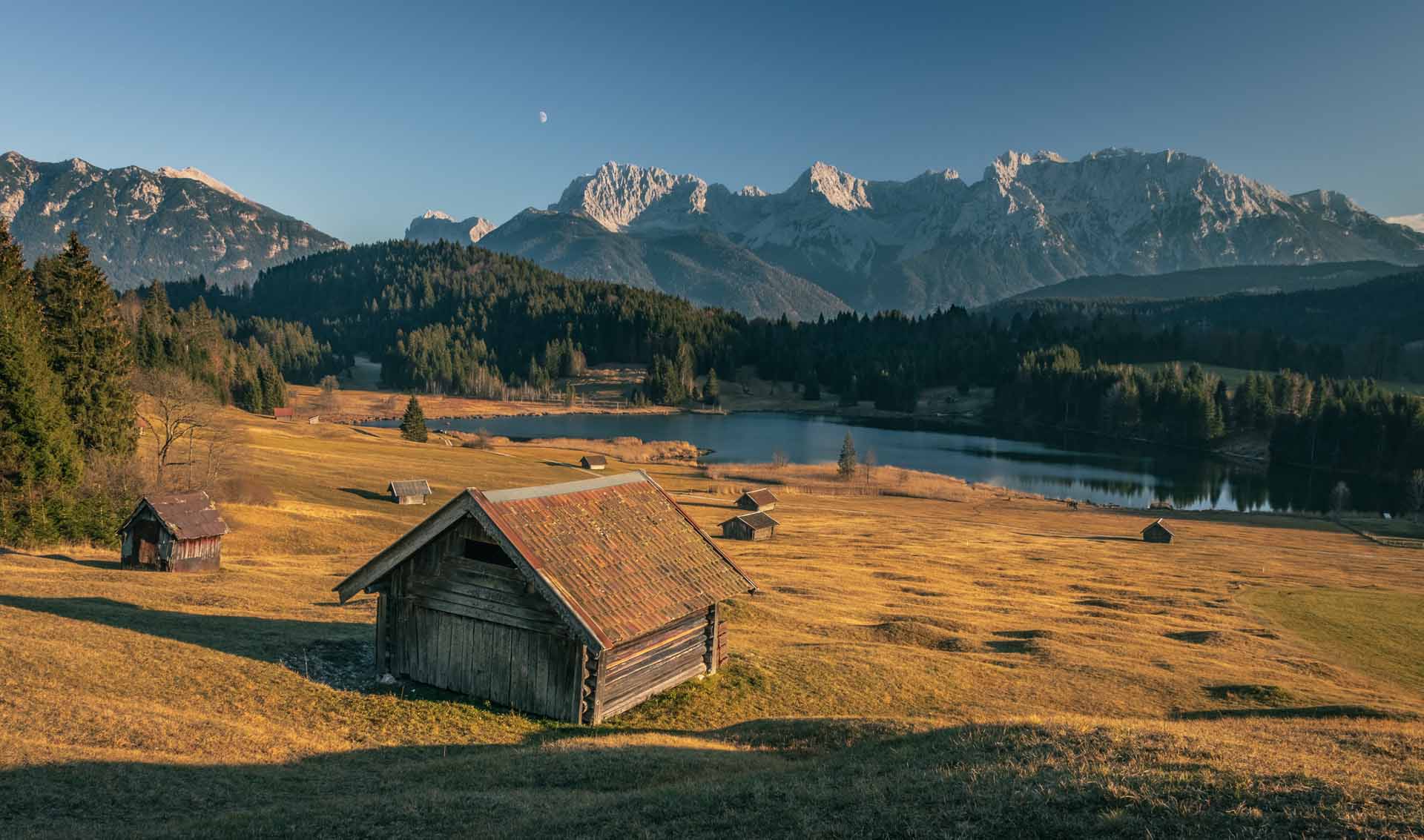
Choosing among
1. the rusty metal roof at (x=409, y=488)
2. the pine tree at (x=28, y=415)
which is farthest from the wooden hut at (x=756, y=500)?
the pine tree at (x=28, y=415)

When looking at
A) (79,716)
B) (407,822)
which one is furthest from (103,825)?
(79,716)

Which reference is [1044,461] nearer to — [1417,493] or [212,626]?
[1417,493]

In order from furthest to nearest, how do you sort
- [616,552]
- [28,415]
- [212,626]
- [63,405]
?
1. [63,405]
2. [28,415]
3. [212,626]
4. [616,552]

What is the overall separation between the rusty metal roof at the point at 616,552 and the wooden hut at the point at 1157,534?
69759mm

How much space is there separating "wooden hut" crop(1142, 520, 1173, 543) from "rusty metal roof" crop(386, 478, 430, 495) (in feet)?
243

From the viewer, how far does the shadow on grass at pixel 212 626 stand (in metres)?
26.6

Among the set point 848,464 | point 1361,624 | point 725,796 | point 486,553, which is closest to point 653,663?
point 486,553

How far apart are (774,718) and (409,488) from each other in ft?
186

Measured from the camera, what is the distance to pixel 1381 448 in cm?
14325

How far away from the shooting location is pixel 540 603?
77.6 ft

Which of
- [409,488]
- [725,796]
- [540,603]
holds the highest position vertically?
[540,603]

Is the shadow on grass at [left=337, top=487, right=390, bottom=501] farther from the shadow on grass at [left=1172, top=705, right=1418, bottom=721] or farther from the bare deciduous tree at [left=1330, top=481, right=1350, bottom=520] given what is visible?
the bare deciduous tree at [left=1330, top=481, right=1350, bottom=520]

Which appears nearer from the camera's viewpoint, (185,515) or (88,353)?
(185,515)

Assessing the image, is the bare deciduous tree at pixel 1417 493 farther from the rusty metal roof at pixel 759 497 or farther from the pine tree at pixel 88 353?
the pine tree at pixel 88 353
